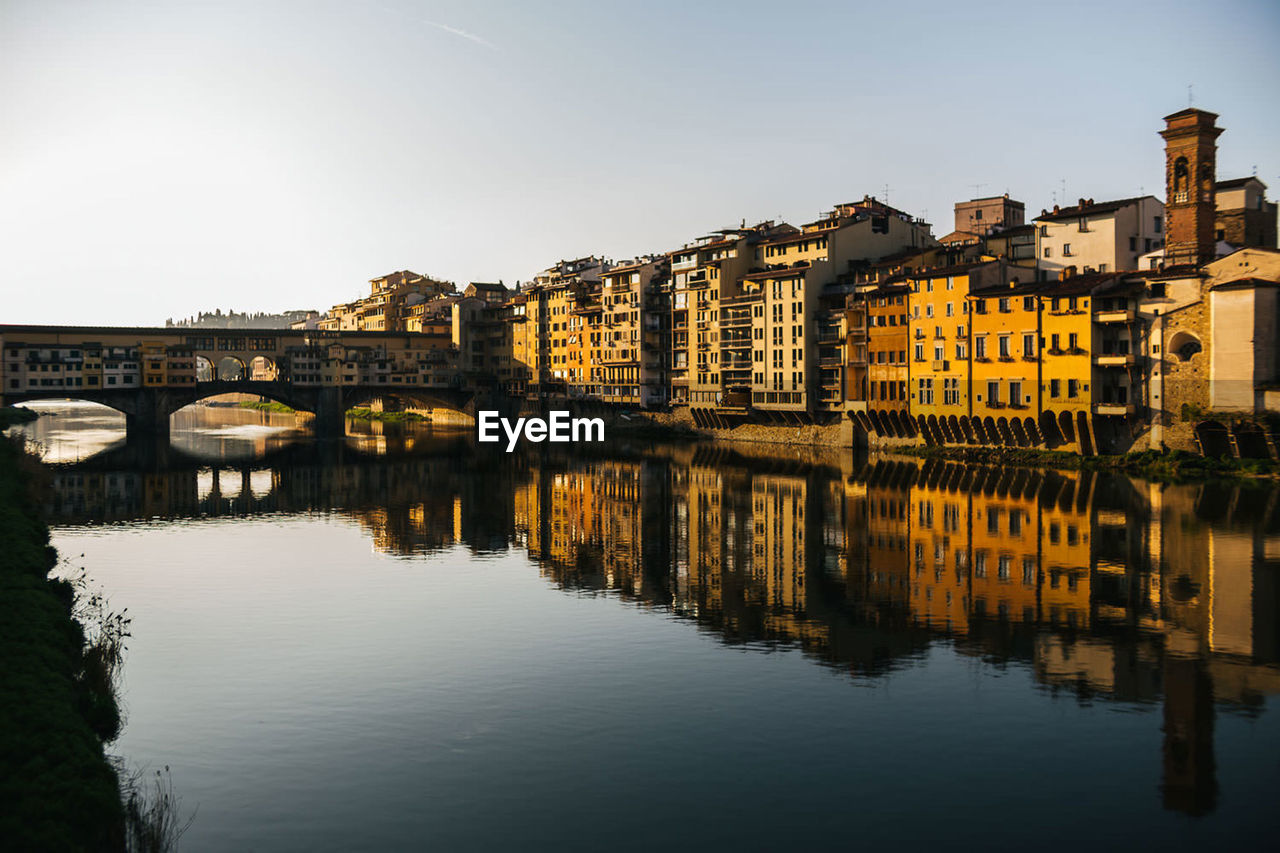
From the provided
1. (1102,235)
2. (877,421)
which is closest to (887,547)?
(877,421)

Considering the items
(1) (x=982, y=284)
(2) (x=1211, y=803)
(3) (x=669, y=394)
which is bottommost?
(2) (x=1211, y=803)

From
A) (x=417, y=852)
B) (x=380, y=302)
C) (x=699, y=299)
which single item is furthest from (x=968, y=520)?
(x=380, y=302)

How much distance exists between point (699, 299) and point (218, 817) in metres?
78.8

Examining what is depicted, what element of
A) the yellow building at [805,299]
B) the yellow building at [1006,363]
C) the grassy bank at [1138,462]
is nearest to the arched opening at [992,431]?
the yellow building at [1006,363]

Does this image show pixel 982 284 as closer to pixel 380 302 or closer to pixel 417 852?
pixel 417 852

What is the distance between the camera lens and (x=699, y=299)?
91438 millimetres

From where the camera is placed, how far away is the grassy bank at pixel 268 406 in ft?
497

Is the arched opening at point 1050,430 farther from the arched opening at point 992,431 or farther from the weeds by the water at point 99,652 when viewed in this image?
the weeds by the water at point 99,652

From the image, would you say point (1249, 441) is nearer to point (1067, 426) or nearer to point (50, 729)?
point (1067, 426)

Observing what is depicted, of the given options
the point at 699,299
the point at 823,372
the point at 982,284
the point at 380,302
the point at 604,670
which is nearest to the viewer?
the point at 604,670

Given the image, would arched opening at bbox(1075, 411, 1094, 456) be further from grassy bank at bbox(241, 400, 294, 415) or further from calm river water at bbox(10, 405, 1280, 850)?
grassy bank at bbox(241, 400, 294, 415)

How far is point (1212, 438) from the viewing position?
182ft

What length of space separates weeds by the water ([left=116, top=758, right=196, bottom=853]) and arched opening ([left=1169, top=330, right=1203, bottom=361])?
5558 centimetres

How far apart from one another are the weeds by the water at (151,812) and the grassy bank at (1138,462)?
5046 cm
